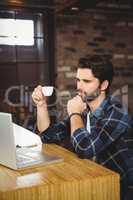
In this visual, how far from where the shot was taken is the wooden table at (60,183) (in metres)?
1.36

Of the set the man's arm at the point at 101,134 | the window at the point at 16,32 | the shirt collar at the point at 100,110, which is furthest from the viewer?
the window at the point at 16,32

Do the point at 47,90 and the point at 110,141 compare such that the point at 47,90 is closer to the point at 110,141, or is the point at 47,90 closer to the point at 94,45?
the point at 110,141

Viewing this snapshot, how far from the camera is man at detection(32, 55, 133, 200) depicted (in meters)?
1.85

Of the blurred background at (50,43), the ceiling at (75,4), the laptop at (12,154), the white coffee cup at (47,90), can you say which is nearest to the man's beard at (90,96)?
the white coffee cup at (47,90)

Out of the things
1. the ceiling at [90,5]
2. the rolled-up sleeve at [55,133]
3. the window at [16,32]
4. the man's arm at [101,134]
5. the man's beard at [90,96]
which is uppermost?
the ceiling at [90,5]

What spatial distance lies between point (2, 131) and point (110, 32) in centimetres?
293

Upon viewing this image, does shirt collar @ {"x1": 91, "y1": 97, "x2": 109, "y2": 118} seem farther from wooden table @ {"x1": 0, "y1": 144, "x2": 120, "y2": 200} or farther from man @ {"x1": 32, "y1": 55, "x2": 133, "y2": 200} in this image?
wooden table @ {"x1": 0, "y1": 144, "x2": 120, "y2": 200}

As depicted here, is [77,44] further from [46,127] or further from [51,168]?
[51,168]

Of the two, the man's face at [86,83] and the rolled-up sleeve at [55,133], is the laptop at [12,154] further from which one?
the man's face at [86,83]

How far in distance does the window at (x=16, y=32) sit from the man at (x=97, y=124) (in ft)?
5.98

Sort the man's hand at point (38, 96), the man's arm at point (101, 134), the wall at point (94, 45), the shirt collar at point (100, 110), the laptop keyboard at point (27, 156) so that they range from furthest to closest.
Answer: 1. the wall at point (94, 45)
2. the man's hand at point (38, 96)
3. the shirt collar at point (100, 110)
4. the man's arm at point (101, 134)
5. the laptop keyboard at point (27, 156)

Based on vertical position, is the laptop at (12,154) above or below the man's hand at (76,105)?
below

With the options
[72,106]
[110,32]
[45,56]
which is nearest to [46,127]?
[72,106]

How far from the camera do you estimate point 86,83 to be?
6.83ft
